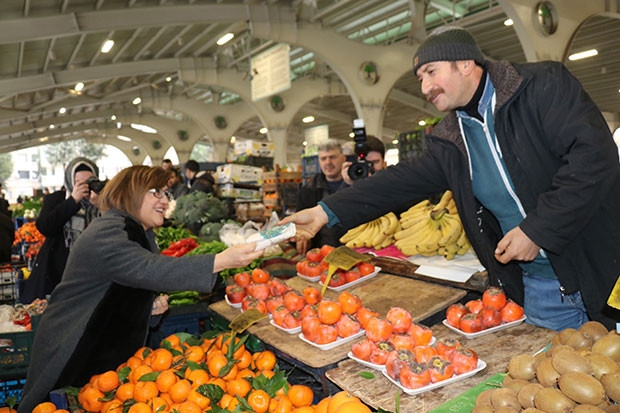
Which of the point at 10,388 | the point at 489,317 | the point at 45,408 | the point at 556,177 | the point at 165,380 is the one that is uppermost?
the point at 556,177

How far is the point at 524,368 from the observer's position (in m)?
1.35

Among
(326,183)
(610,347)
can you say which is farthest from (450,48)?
(326,183)

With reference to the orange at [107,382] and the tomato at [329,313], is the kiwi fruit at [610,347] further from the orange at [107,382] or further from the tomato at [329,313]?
the orange at [107,382]

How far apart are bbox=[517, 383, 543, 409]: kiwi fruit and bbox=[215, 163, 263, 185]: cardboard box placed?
878cm

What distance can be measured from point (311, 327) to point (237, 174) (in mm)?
7978

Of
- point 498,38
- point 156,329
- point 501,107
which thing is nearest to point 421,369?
point 501,107

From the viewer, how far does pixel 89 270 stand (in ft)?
7.58

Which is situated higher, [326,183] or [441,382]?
[326,183]

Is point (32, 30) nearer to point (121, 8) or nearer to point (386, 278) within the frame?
point (121, 8)

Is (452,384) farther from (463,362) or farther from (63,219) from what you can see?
(63,219)

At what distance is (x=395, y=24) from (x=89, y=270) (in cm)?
1176

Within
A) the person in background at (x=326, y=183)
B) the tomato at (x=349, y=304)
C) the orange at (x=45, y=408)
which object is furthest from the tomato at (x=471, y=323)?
the person in background at (x=326, y=183)

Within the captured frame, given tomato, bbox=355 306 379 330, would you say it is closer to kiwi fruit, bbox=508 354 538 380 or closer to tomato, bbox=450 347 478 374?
tomato, bbox=450 347 478 374

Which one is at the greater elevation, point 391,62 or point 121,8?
point 121,8
